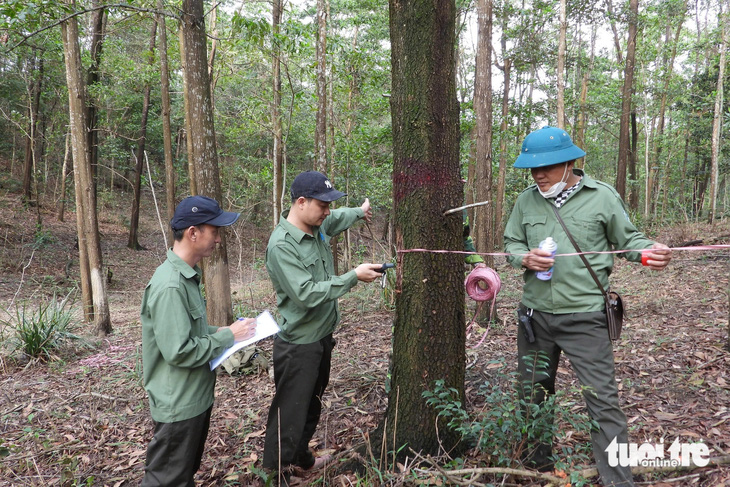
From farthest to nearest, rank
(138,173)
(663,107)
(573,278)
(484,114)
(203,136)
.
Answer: (663,107) → (138,173) → (484,114) → (203,136) → (573,278)

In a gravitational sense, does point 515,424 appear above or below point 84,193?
below

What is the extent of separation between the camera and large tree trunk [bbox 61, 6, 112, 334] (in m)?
7.04

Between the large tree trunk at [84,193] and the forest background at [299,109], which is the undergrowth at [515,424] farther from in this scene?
the large tree trunk at [84,193]

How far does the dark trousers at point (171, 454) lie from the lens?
2.28 metres

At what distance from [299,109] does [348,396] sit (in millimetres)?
12220

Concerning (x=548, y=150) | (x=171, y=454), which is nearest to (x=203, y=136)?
(x=171, y=454)

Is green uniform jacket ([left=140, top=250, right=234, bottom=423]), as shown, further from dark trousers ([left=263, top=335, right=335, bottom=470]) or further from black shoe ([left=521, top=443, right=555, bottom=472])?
black shoe ([left=521, top=443, right=555, bottom=472])

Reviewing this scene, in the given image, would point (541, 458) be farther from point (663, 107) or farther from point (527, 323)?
point (663, 107)

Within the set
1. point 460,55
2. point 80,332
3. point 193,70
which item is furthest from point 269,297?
point 460,55

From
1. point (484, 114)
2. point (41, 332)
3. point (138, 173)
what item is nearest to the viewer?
point (41, 332)

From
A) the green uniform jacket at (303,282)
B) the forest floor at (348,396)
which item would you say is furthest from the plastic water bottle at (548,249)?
the green uniform jacket at (303,282)

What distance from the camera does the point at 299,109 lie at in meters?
14.5

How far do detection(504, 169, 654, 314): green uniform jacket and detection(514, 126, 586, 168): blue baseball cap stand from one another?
20cm

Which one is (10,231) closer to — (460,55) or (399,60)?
(399,60)
